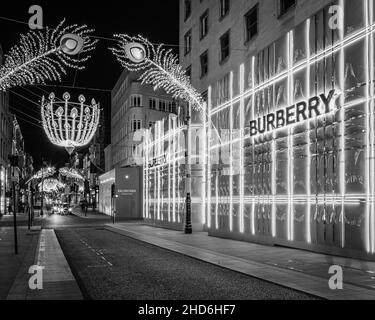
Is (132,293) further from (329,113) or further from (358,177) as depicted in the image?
(329,113)

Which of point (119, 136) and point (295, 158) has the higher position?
point (119, 136)

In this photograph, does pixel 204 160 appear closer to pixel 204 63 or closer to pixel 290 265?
pixel 204 63

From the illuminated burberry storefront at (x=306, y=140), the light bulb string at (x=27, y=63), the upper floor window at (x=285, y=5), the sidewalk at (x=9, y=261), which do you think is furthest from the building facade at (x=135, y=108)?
the light bulb string at (x=27, y=63)

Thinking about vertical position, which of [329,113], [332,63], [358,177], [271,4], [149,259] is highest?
[271,4]

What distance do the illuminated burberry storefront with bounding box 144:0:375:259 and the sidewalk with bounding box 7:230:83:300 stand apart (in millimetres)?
8695

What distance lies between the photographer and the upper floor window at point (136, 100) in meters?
73.9

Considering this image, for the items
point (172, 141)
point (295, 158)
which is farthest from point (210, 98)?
point (295, 158)

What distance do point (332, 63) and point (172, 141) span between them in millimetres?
20787

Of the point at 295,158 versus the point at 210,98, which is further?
the point at 210,98

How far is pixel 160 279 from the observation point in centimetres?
1327

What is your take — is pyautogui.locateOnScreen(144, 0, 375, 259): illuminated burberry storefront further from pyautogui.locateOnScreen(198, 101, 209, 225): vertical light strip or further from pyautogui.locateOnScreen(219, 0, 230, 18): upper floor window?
pyautogui.locateOnScreen(219, 0, 230, 18): upper floor window
